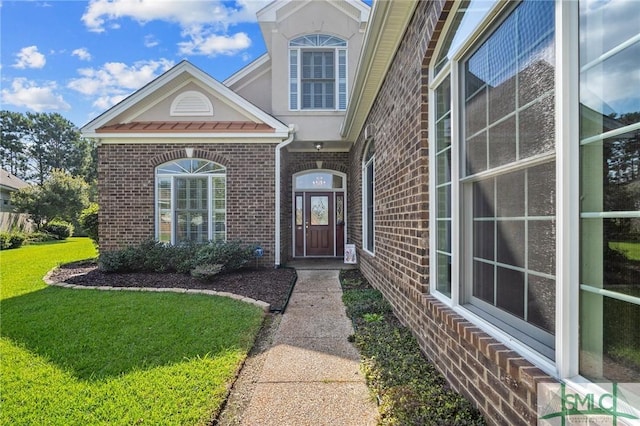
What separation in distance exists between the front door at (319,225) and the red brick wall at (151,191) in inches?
90.8

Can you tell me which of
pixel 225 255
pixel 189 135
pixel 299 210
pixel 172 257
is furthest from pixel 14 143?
pixel 225 255

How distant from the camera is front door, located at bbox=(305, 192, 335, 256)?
1052cm

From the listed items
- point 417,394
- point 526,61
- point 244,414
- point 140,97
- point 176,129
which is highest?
point 140,97

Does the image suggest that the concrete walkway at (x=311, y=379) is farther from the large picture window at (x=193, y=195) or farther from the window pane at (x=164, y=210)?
the window pane at (x=164, y=210)

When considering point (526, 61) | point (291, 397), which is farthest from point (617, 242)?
point (291, 397)

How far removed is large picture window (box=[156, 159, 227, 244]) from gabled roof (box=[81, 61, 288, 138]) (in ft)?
2.95

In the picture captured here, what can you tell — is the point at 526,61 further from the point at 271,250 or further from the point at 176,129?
the point at 176,129

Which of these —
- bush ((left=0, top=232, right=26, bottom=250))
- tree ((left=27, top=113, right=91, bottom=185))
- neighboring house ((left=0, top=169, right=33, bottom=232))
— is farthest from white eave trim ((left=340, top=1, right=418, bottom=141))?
tree ((left=27, top=113, right=91, bottom=185))

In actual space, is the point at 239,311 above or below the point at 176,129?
below

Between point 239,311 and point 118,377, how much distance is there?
77.8 inches

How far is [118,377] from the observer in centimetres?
286

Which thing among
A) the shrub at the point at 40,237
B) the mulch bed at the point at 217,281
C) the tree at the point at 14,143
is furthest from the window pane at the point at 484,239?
the tree at the point at 14,143

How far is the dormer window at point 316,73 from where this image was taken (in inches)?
375

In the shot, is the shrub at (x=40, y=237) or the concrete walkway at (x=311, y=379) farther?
the shrub at (x=40, y=237)
